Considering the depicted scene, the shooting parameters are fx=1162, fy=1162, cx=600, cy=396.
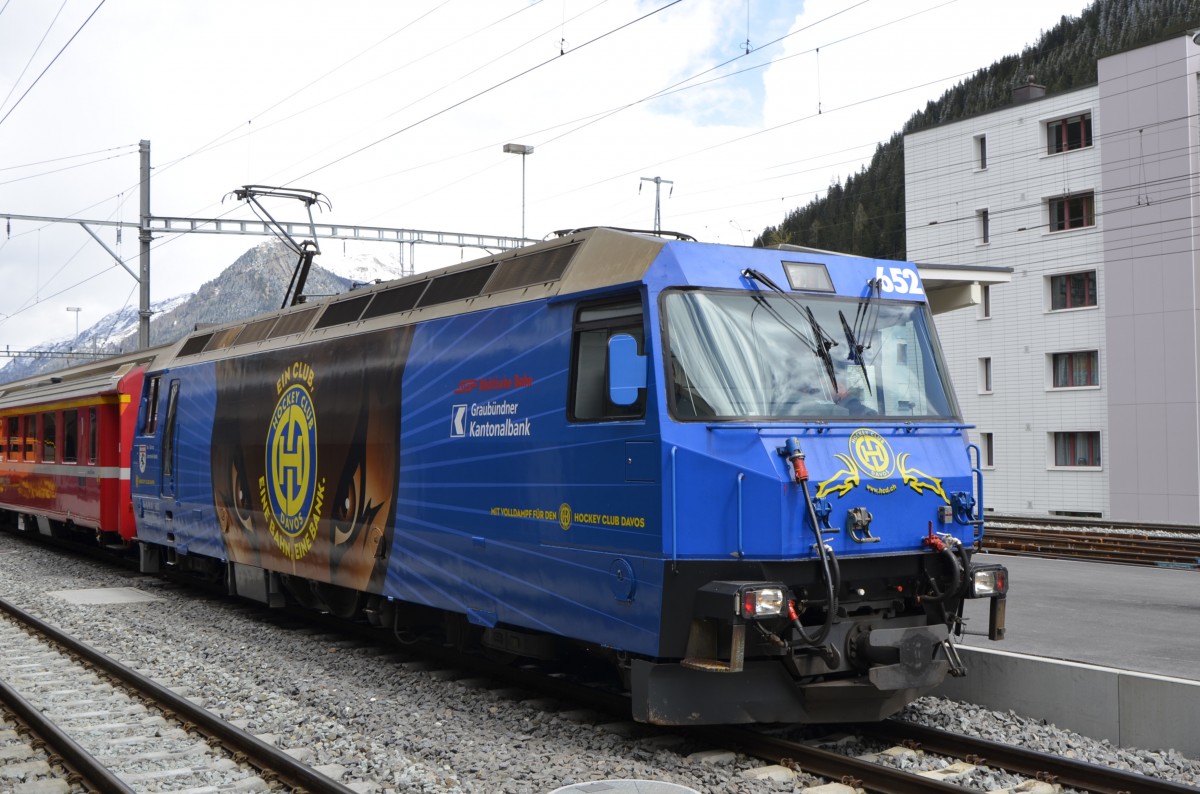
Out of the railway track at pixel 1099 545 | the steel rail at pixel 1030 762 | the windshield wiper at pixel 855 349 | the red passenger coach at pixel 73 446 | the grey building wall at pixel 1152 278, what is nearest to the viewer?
the steel rail at pixel 1030 762

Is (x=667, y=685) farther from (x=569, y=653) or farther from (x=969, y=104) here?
(x=969, y=104)

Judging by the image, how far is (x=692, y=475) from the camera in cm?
694

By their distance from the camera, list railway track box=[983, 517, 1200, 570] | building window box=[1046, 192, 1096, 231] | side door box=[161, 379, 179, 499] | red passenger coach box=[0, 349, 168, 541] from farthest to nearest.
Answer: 1. building window box=[1046, 192, 1096, 231]
2. red passenger coach box=[0, 349, 168, 541]
3. railway track box=[983, 517, 1200, 570]
4. side door box=[161, 379, 179, 499]

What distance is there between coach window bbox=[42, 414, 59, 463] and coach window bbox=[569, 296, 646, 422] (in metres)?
17.2

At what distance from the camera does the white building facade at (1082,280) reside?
31.2 metres

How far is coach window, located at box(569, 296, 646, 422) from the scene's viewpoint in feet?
24.3

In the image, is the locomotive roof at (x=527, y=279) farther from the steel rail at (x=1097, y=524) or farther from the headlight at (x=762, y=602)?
the steel rail at (x=1097, y=524)

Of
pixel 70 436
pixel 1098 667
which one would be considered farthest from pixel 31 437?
pixel 1098 667

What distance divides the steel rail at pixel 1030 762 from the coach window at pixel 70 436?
663 inches

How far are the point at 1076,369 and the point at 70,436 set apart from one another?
27.4 meters

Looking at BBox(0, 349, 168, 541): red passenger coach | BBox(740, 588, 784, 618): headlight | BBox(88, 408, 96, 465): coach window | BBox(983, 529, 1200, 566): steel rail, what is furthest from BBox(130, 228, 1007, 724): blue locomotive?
BBox(983, 529, 1200, 566): steel rail

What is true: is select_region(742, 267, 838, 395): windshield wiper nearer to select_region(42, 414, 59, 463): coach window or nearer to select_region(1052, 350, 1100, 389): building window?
select_region(42, 414, 59, 463): coach window

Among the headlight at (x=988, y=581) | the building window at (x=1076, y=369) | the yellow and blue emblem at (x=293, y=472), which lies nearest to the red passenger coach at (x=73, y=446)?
the yellow and blue emblem at (x=293, y=472)

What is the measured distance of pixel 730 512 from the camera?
695cm
